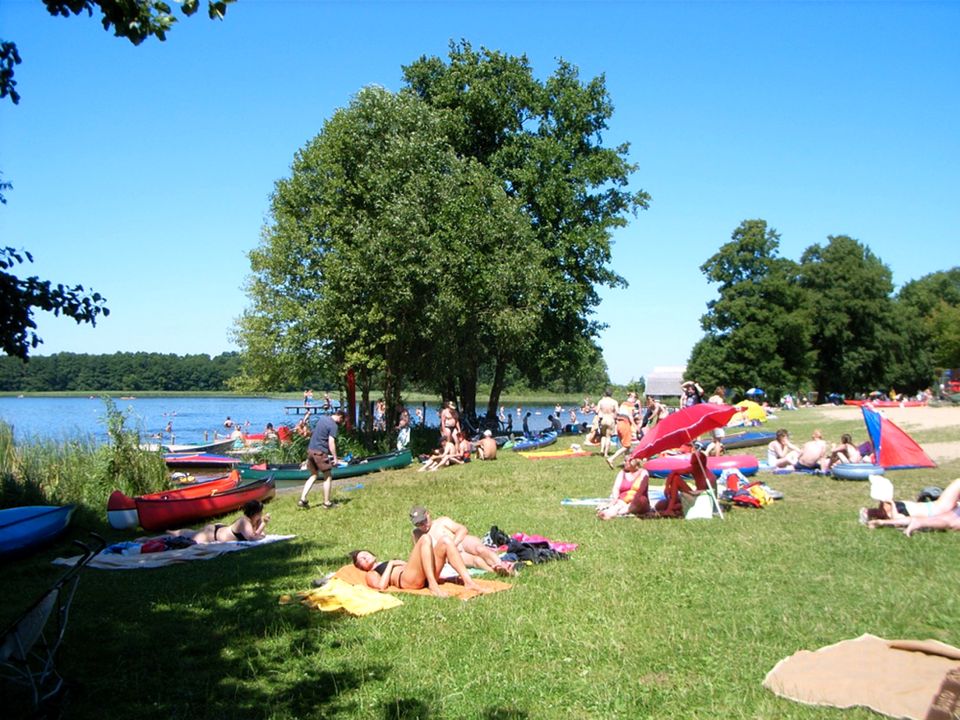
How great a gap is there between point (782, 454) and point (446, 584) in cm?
1127

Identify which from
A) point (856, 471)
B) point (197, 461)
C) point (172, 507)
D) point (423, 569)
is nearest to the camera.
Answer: point (423, 569)

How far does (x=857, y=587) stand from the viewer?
7.06 meters

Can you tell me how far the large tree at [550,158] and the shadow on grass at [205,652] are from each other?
22.1 metres

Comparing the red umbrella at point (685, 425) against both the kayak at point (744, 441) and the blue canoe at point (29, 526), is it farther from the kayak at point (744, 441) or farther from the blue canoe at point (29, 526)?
the kayak at point (744, 441)

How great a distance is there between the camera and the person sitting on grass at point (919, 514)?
30.6 ft

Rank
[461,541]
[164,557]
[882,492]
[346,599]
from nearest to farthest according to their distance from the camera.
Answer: [346,599] → [461,541] → [882,492] → [164,557]

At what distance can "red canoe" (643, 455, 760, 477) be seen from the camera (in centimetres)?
1495

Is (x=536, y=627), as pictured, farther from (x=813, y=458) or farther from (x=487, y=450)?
(x=487, y=450)

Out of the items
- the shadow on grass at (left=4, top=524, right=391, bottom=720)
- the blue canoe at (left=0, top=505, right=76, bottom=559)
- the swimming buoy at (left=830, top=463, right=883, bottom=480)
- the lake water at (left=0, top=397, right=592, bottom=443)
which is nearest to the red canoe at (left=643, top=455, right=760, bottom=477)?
the swimming buoy at (left=830, top=463, right=883, bottom=480)

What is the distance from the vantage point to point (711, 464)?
14.9 m

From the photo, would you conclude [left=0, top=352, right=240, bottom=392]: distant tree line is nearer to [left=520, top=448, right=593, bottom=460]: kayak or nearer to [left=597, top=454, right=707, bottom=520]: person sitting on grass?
[left=520, top=448, right=593, bottom=460]: kayak

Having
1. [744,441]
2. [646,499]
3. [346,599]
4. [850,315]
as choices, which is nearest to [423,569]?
[346,599]

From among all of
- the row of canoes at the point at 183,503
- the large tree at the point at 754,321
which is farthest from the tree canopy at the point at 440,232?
the large tree at the point at 754,321

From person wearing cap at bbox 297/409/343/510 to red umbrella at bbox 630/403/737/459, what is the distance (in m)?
5.32
